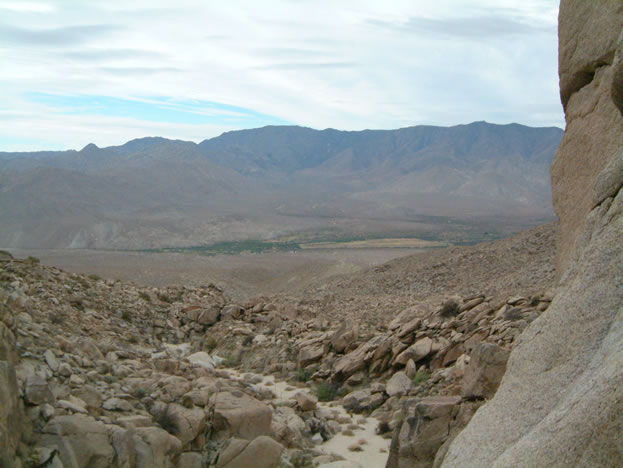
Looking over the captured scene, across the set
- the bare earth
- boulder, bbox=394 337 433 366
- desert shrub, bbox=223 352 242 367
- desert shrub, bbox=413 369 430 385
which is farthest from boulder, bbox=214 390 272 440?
the bare earth

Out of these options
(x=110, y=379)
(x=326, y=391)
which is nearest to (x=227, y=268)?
(x=326, y=391)

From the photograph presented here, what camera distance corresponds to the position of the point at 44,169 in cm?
12250

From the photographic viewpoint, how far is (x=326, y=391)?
12.1m

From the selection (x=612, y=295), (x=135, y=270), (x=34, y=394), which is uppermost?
(x=612, y=295)

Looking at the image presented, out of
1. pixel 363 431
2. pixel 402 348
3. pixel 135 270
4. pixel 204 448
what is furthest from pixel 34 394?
pixel 135 270

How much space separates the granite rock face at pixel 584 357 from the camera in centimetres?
342

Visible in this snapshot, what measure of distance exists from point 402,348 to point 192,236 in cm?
8065

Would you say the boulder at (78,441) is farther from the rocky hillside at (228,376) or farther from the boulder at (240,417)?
the boulder at (240,417)

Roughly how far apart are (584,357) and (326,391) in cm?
827

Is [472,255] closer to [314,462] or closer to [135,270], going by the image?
[314,462]

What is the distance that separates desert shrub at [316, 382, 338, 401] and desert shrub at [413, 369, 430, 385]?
198cm

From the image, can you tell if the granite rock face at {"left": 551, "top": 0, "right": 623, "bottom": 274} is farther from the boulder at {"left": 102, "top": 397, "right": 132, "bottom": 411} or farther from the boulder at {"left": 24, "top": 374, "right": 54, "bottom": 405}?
the boulder at {"left": 24, "top": 374, "right": 54, "bottom": 405}

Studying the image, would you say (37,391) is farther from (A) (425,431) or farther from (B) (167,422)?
(A) (425,431)

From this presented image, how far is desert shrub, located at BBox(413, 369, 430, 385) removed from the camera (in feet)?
34.7
